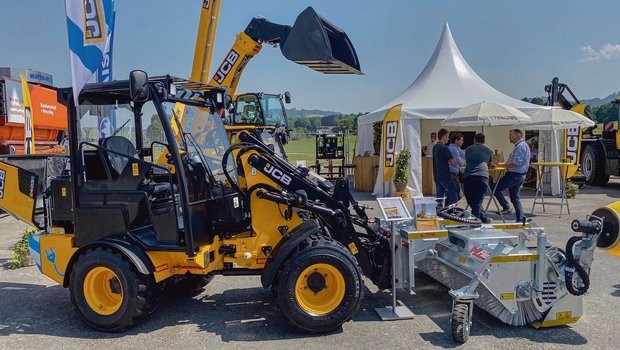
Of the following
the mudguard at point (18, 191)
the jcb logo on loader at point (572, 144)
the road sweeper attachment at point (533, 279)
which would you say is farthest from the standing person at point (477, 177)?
the jcb logo on loader at point (572, 144)

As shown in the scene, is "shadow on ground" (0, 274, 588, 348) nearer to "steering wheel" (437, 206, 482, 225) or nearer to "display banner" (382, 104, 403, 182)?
"steering wheel" (437, 206, 482, 225)

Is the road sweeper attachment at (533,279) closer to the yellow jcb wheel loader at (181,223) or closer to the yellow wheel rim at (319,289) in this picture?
the yellow jcb wheel loader at (181,223)

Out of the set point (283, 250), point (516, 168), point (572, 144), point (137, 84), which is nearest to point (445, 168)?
point (516, 168)

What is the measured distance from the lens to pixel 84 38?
4785 mm

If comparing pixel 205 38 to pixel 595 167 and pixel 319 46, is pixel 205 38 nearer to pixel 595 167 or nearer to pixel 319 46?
pixel 319 46

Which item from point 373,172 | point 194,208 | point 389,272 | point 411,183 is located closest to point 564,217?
point 411,183

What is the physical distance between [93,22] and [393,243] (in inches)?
156

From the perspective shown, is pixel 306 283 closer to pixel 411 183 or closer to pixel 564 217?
pixel 564 217

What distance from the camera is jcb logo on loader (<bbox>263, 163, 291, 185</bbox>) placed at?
4312 mm

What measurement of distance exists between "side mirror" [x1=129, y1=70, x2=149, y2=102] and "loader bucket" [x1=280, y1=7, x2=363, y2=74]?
2.22 m

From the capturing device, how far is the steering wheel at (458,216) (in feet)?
15.8

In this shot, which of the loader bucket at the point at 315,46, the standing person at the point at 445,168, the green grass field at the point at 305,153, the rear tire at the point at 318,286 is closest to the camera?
the rear tire at the point at 318,286

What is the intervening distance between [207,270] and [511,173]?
5.88 m

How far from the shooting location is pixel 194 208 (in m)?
4.19
